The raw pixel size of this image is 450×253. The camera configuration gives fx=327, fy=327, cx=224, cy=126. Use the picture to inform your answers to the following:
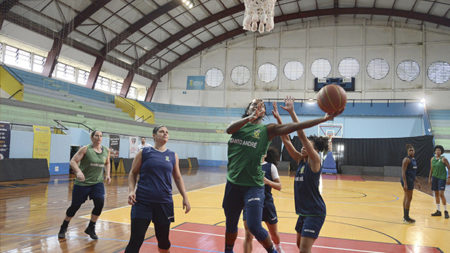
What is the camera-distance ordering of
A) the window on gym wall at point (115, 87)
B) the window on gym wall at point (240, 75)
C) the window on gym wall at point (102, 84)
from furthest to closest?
the window on gym wall at point (240, 75) → the window on gym wall at point (115, 87) → the window on gym wall at point (102, 84)

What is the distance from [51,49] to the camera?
736 inches

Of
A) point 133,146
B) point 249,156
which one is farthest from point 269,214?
point 133,146

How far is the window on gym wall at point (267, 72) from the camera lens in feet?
87.9

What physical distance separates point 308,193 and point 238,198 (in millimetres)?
709

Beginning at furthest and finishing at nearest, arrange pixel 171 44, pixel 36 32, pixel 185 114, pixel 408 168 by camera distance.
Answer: pixel 185 114 < pixel 171 44 < pixel 36 32 < pixel 408 168

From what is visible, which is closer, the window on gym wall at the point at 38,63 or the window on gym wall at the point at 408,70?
the window on gym wall at the point at 38,63

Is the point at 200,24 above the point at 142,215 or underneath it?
above

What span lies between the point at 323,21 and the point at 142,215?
2641 cm

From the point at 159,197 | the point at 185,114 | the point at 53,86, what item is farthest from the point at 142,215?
the point at 185,114

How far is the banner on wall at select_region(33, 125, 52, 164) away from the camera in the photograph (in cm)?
1463

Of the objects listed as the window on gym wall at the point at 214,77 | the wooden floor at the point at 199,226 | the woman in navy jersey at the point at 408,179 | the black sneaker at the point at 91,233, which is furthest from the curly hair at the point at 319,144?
the window on gym wall at the point at 214,77

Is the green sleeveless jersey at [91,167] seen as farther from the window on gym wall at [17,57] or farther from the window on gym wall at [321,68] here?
the window on gym wall at [321,68]

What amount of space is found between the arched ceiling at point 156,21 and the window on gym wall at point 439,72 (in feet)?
8.90

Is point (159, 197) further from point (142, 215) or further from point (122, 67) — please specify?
point (122, 67)
